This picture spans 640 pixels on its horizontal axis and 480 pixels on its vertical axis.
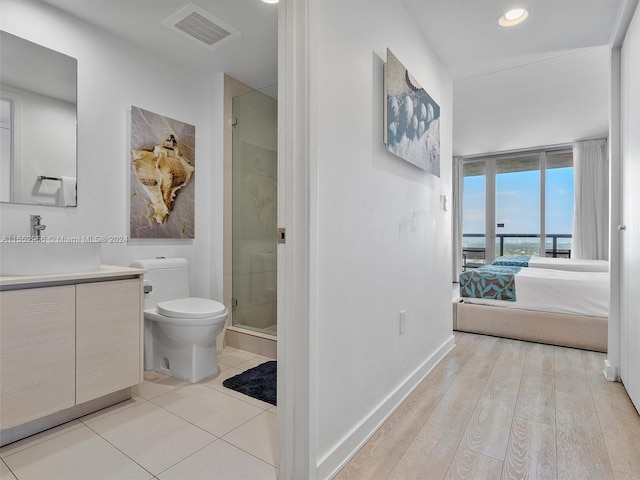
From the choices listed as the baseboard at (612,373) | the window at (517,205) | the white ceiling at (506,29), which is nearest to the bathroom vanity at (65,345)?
the white ceiling at (506,29)

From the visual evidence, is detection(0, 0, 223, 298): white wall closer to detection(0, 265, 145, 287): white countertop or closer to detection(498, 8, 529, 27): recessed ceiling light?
detection(0, 265, 145, 287): white countertop

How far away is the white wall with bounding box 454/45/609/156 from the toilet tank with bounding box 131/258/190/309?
3130 mm

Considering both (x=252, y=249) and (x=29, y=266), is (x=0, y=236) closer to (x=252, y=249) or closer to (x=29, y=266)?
(x=29, y=266)


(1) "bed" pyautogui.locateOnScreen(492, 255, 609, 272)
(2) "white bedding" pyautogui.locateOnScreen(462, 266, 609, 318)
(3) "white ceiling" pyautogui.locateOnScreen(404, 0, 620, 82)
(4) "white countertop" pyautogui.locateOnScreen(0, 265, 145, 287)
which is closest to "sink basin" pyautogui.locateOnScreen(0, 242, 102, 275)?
(4) "white countertop" pyautogui.locateOnScreen(0, 265, 145, 287)

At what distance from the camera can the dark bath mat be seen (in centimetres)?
203

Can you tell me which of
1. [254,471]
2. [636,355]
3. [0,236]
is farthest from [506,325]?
[0,236]

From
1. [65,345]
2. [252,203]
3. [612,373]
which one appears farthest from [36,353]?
[612,373]

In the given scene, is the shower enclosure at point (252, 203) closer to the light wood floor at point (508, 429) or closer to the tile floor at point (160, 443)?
the tile floor at point (160, 443)

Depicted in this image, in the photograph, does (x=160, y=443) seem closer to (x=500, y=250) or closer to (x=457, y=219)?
(x=457, y=219)

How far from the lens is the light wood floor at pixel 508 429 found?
4.50 feet

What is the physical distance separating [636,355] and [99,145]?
130 inches

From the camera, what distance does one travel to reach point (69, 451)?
4.87 ft

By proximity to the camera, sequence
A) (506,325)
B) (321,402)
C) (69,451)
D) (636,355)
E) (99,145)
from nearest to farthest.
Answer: (321,402)
(69,451)
(636,355)
(99,145)
(506,325)

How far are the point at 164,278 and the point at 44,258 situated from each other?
36.6 inches
